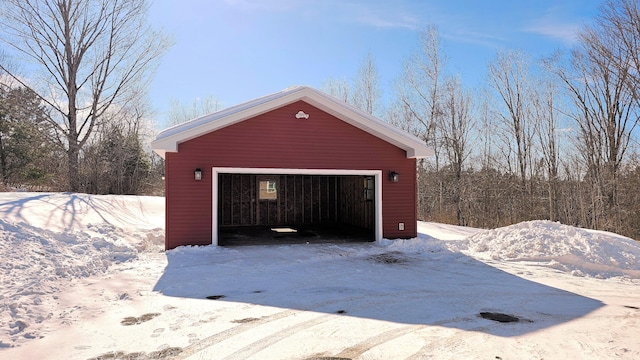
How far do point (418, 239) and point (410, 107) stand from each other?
12.8 metres

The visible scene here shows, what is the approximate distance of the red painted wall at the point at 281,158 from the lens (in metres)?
8.38

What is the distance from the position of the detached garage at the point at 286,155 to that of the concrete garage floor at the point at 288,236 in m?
0.06

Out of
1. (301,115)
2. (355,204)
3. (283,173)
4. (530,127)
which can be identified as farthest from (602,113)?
(283,173)

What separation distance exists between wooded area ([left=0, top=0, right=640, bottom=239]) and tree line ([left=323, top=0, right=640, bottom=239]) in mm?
56

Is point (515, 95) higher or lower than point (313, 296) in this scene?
higher

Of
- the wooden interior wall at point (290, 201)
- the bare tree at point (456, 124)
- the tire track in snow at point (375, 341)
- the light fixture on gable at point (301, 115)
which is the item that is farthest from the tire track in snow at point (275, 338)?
the bare tree at point (456, 124)

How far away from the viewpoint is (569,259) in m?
6.91

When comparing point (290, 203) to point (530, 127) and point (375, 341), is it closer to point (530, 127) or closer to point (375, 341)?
point (375, 341)

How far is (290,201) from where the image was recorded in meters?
14.8

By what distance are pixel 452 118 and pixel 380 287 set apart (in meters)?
17.8

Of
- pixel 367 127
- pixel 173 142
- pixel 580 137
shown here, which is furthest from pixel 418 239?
pixel 580 137

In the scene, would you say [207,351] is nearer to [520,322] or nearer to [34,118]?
[520,322]

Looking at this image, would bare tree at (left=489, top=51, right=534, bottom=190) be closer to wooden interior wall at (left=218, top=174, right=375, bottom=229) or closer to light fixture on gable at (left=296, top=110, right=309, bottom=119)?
wooden interior wall at (left=218, top=174, right=375, bottom=229)

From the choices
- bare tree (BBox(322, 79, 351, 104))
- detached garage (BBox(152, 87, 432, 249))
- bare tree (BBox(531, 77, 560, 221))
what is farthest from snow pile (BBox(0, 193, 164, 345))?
bare tree (BBox(531, 77, 560, 221))
